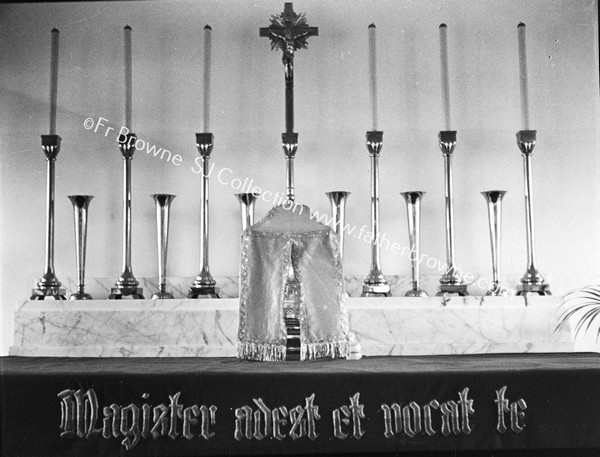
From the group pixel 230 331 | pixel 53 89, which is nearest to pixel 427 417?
pixel 230 331

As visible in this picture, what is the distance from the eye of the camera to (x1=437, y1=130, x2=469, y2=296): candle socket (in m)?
4.64

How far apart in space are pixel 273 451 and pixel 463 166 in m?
2.79

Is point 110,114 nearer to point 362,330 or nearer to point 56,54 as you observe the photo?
point 56,54

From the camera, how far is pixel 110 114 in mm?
5293

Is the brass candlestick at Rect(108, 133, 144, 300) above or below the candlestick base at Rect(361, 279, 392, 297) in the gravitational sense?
above

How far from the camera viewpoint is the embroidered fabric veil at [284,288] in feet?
12.0

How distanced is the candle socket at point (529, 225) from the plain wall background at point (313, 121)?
357 millimetres

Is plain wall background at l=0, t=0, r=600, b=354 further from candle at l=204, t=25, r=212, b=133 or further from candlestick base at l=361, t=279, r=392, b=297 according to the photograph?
candlestick base at l=361, t=279, r=392, b=297

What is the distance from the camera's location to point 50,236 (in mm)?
4773

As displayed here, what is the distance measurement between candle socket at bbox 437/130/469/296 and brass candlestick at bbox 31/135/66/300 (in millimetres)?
2400

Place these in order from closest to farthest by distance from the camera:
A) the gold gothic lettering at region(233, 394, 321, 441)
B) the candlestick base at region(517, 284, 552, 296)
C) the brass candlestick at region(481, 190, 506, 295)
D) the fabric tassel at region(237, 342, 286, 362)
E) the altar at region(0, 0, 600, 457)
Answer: the gold gothic lettering at region(233, 394, 321, 441), the fabric tassel at region(237, 342, 286, 362), the candlestick base at region(517, 284, 552, 296), the brass candlestick at region(481, 190, 506, 295), the altar at region(0, 0, 600, 457)

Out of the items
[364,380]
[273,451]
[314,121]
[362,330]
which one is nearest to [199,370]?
[273,451]

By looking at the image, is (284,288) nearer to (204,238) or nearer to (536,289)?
(204,238)

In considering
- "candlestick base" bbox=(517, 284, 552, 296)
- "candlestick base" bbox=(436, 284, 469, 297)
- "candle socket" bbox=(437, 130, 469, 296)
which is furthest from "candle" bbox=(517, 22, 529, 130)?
"candlestick base" bbox=(436, 284, 469, 297)
